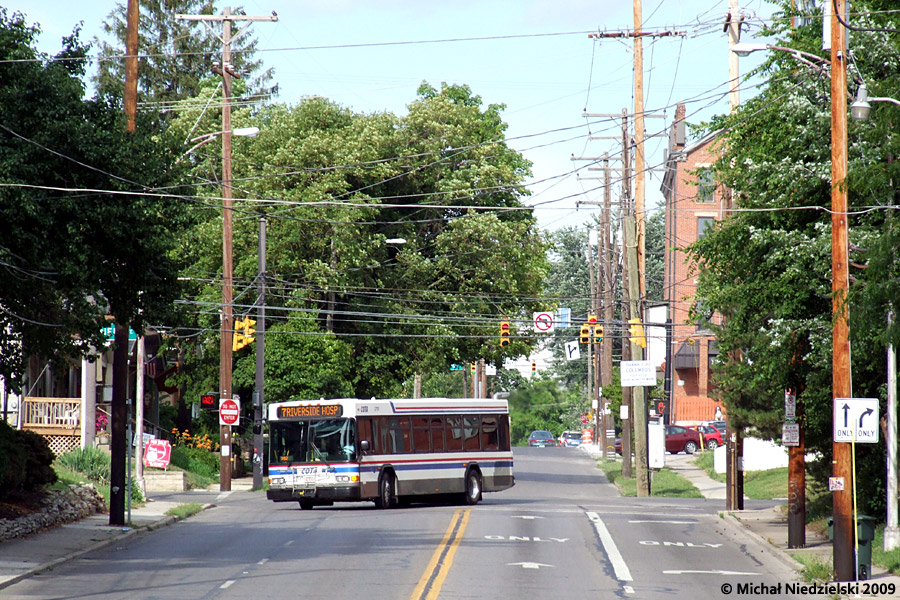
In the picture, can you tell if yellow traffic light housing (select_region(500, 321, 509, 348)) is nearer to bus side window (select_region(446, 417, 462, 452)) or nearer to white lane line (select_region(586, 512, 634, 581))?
bus side window (select_region(446, 417, 462, 452))

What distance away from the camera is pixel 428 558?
62.5ft

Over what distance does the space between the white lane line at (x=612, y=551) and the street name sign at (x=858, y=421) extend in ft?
12.3

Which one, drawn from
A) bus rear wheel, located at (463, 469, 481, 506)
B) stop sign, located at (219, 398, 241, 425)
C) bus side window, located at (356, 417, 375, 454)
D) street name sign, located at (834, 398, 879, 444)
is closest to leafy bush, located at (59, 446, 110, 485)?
stop sign, located at (219, 398, 241, 425)

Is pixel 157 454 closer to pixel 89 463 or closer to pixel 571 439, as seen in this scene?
pixel 89 463

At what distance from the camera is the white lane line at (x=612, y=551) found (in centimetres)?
1781

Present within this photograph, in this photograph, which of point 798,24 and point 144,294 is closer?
point 144,294

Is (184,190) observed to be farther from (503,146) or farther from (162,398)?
(162,398)

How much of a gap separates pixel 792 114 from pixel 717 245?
3.26m

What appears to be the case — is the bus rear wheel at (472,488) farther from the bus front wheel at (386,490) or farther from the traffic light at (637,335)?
the traffic light at (637,335)

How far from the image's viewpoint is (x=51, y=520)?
24.2m

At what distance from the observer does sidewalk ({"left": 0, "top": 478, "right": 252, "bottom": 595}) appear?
18.0 m

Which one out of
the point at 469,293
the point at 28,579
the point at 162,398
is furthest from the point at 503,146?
the point at 28,579

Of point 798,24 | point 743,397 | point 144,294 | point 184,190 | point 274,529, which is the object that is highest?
point 798,24

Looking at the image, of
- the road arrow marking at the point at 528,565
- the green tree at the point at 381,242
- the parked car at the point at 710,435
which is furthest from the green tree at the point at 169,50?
the road arrow marking at the point at 528,565
